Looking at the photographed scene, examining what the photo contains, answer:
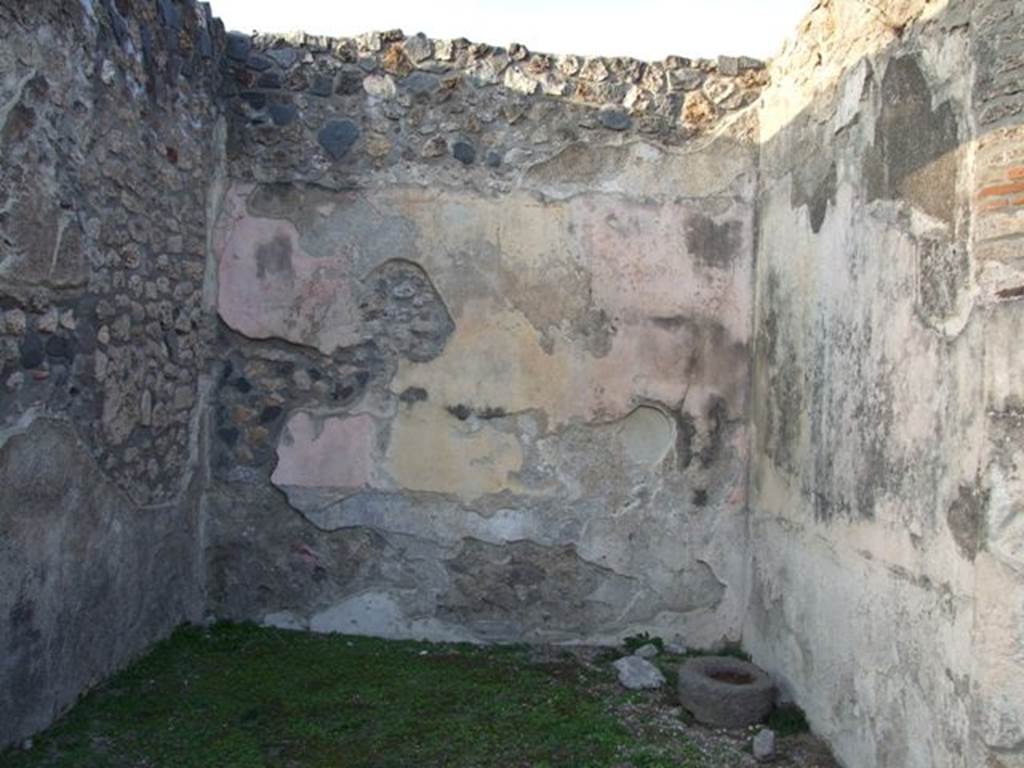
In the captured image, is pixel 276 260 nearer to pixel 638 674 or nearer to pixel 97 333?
pixel 97 333

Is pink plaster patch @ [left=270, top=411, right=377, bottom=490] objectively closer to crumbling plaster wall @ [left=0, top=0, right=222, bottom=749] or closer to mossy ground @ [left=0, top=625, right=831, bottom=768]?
crumbling plaster wall @ [left=0, top=0, right=222, bottom=749]

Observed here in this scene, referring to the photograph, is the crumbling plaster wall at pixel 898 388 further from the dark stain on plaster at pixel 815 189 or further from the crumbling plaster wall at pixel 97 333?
the crumbling plaster wall at pixel 97 333

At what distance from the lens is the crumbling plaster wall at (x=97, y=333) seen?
8.80ft

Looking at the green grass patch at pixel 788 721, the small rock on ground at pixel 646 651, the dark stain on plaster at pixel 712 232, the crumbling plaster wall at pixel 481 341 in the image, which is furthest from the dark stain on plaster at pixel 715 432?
the green grass patch at pixel 788 721

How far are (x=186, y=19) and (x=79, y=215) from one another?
1180 mm

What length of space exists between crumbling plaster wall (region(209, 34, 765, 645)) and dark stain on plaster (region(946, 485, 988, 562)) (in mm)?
1796

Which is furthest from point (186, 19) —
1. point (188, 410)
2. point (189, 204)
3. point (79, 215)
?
point (188, 410)

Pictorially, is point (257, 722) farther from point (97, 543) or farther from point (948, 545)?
point (948, 545)

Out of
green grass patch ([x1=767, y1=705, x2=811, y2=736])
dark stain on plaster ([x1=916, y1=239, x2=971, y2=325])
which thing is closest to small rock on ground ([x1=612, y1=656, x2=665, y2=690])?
green grass patch ([x1=767, y1=705, x2=811, y2=736])

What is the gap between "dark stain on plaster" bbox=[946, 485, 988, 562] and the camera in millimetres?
2111

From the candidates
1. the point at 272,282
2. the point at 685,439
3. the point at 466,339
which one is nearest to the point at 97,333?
the point at 272,282

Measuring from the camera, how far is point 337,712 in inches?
126

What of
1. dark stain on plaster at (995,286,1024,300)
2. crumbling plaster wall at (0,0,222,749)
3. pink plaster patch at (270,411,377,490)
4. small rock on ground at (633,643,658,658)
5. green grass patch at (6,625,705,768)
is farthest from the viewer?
pink plaster patch at (270,411,377,490)

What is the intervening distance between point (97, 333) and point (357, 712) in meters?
1.55
